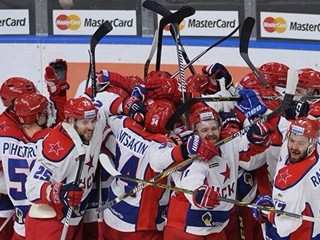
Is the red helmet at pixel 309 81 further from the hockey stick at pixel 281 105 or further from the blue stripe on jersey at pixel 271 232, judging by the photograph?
the blue stripe on jersey at pixel 271 232

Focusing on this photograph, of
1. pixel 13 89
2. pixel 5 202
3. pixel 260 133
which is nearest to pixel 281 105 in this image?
pixel 260 133

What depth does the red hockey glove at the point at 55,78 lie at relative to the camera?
16.3 feet

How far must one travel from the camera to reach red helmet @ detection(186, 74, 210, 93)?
478 centimetres

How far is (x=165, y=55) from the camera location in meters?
6.54

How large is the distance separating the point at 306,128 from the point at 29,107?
132 cm

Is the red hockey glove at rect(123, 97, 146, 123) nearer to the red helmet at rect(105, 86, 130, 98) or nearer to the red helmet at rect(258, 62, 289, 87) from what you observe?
the red helmet at rect(105, 86, 130, 98)

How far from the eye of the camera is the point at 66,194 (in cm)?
409

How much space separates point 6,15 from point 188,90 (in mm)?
2406

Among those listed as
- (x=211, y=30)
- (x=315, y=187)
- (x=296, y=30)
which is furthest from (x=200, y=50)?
(x=315, y=187)

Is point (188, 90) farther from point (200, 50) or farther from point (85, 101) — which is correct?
point (200, 50)

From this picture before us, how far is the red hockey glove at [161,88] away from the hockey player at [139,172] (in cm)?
5

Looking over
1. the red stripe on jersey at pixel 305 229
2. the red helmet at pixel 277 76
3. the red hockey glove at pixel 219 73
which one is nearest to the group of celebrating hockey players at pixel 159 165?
the red stripe on jersey at pixel 305 229

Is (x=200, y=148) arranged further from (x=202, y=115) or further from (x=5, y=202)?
(x=5, y=202)

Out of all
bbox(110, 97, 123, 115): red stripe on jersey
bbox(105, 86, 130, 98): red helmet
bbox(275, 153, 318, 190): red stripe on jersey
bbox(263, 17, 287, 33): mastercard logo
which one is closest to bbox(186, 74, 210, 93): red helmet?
bbox(105, 86, 130, 98): red helmet
